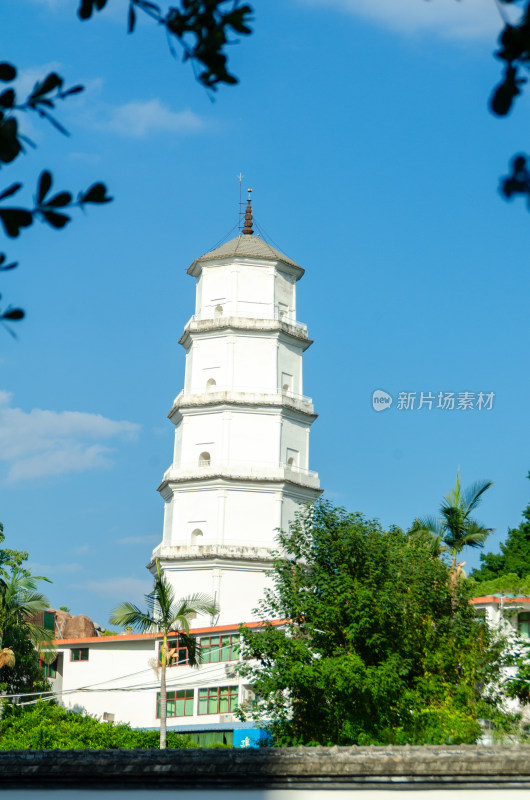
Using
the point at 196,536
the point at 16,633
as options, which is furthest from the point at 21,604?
the point at 196,536

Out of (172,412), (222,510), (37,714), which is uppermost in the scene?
(172,412)

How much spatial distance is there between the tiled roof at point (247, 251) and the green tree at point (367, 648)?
24.7m

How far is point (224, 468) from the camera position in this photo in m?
48.8

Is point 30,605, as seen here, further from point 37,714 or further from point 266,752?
point 266,752

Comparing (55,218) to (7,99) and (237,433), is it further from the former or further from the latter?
(237,433)

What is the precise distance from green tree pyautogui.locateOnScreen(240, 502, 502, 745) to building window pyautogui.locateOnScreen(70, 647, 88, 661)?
1911 centimetres

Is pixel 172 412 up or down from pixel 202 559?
up

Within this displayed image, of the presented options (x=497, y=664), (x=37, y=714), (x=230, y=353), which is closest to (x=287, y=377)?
(x=230, y=353)

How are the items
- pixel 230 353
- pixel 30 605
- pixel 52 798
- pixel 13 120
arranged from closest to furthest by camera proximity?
pixel 13 120
pixel 52 798
pixel 30 605
pixel 230 353

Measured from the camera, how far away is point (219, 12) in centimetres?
439

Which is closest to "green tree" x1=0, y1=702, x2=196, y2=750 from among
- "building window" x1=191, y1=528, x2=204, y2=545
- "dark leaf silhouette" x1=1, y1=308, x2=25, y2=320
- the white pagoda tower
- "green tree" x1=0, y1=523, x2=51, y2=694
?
"green tree" x1=0, y1=523, x2=51, y2=694

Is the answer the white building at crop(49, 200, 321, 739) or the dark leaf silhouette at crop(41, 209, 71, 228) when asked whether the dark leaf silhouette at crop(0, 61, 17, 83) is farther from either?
the white building at crop(49, 200, 321, 739)

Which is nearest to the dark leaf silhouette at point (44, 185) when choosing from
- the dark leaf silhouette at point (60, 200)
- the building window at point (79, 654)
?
the dark leaf silhouette at point (60, 200)

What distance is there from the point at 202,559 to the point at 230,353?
10.1 metres
